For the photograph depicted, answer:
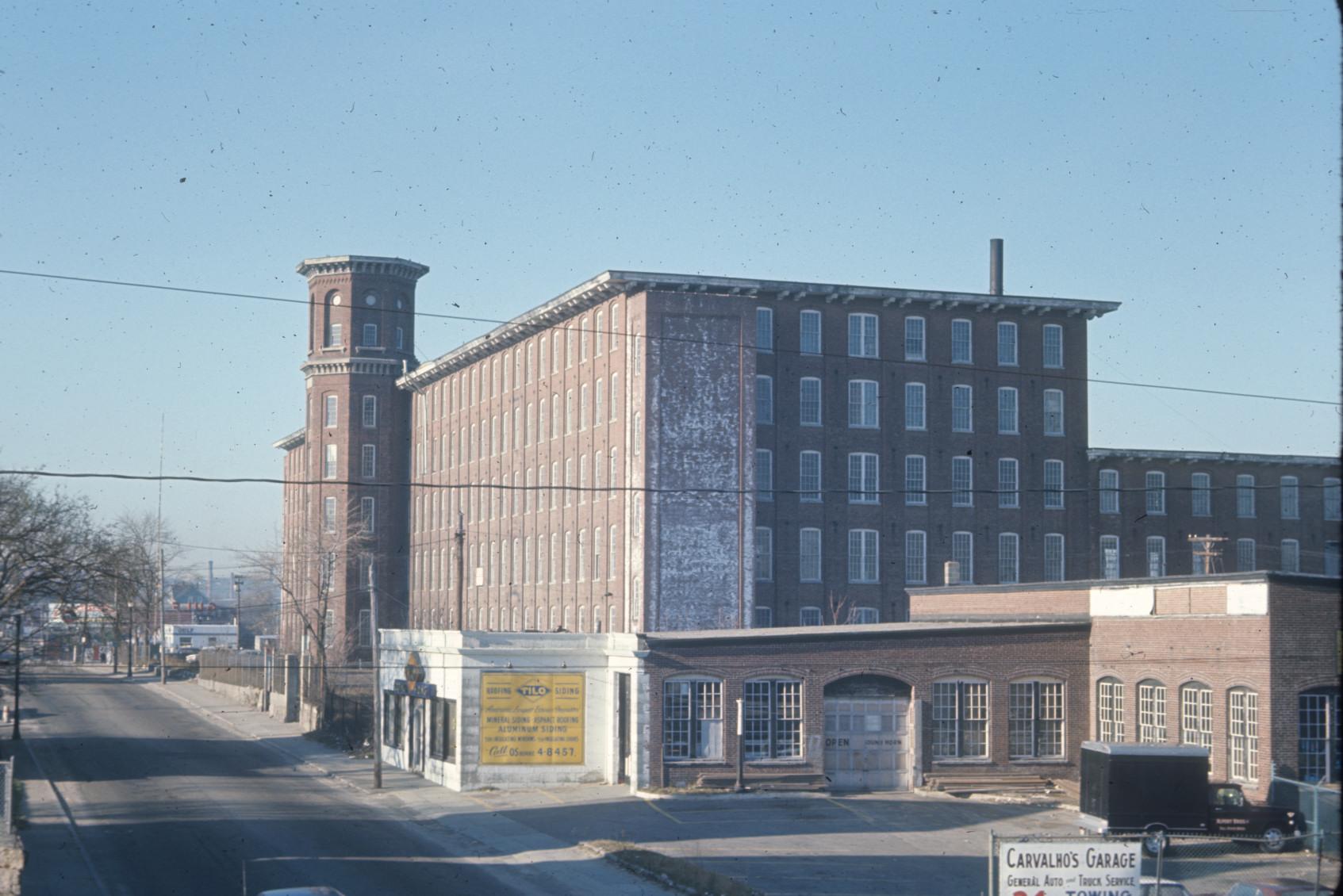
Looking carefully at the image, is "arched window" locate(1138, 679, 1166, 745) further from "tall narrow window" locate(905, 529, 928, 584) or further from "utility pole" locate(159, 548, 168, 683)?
"utility pole" locate(159, 548, 168, 683)

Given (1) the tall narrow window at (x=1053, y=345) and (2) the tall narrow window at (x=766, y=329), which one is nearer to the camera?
(2) the tall narrow window at (x=766, y=329)

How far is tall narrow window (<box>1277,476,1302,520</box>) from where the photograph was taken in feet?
261

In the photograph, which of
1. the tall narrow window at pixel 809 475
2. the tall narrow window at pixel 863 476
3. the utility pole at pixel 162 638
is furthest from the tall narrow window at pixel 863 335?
the utility pole at pixel 162 638

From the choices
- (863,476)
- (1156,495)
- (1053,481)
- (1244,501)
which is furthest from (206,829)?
(1244,501)

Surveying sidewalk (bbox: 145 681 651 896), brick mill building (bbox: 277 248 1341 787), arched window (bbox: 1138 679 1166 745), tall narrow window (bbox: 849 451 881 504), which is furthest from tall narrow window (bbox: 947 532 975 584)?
sidewalk (bbox: 145 681 651 896)

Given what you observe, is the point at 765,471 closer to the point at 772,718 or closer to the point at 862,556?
the point at 862,556

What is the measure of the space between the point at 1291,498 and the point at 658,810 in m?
51.0

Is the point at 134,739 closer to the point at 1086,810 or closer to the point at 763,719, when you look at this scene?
the point at 763,719

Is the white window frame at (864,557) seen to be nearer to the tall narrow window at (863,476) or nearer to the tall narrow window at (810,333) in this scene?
the tall narrow window at (863,476)

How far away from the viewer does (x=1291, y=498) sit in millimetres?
79812

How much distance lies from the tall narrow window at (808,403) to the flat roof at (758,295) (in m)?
3.97

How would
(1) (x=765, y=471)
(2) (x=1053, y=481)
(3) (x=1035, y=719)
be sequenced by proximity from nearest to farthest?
(3) (x=1035, y=719), (1) (x=765, y=471), (2) (x=1053, y=481)

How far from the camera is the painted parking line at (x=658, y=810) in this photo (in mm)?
39594

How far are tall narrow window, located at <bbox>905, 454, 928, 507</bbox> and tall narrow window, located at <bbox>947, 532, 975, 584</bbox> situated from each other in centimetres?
236
